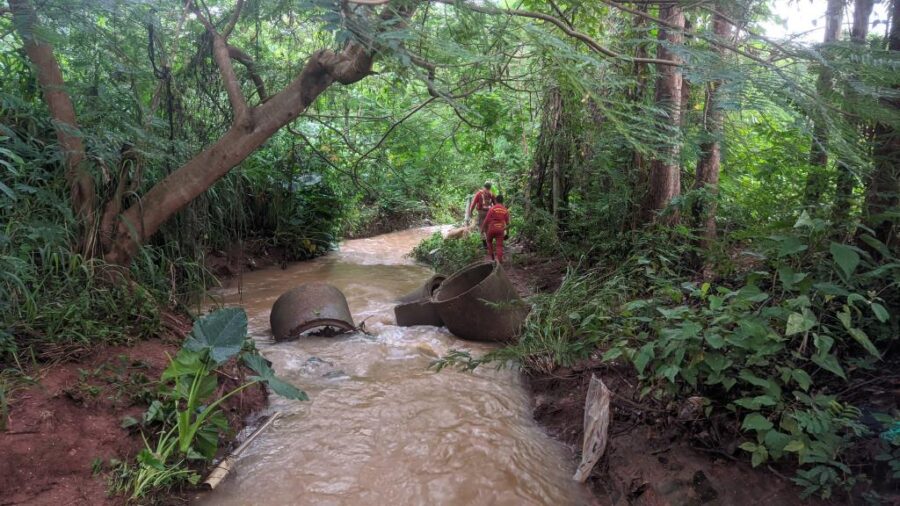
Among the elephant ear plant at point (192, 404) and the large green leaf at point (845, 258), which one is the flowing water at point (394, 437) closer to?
the elephant ear plant at point (192, 404)

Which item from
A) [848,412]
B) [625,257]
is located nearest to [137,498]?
[848,412]

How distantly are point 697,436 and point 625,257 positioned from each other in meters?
3.51

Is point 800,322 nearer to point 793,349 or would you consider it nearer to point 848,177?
point 793,349

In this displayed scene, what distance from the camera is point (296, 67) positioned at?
6.55m

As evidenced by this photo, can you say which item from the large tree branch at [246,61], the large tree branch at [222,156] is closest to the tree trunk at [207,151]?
the large tree branch at [222,156]

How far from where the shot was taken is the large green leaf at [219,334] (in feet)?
9.78

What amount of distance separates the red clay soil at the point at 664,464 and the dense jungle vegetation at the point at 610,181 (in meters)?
0.12

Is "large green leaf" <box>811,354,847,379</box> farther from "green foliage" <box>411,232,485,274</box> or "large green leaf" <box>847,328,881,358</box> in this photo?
"green foliage" <box>411,232,485,274</box>

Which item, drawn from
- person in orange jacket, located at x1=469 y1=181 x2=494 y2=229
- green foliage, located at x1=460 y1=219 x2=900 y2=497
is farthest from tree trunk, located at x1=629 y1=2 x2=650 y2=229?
person in orange jacket, located at x1=469 y1=181 x2=494 y2=229

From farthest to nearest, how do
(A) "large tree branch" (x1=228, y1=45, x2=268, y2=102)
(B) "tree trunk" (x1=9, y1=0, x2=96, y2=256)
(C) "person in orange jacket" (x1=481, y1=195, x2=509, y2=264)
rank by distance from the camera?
(C) "person in orange jacket" (x1=481, y1=195, x2=509, y2=264) → (A) "large tree branch" (x1=228, y1=45, x2=268, y2=102) → (B) "tree trunk" (x1=9, y1=0, x2=96, y2=256)

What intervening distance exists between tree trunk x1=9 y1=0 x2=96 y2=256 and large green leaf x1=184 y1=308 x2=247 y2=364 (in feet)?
5.37

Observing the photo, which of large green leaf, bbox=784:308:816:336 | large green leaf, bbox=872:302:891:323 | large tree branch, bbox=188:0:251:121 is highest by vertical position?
large tree branch, bbox=188:0:251:121

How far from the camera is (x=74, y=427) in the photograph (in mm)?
2848

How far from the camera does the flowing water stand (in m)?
3.04
